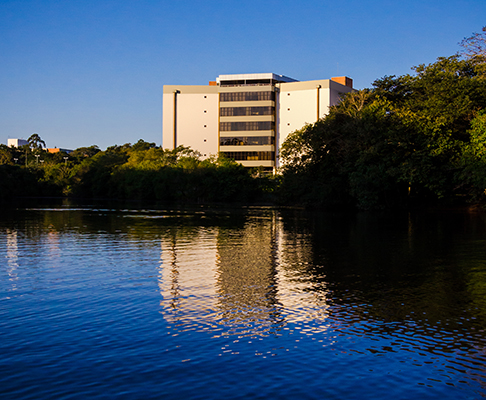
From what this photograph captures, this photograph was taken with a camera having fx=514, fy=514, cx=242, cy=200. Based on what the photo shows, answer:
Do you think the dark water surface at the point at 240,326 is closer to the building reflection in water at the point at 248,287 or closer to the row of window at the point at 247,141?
the building reflection in water at the point at 248,287

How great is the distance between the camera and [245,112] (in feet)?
343

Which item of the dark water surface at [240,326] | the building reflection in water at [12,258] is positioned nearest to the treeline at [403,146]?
the dark water surface at [240,326]

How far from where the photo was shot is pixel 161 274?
13773 mm

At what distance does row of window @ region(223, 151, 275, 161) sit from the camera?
104 m

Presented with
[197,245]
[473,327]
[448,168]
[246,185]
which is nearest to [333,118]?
[448,168]

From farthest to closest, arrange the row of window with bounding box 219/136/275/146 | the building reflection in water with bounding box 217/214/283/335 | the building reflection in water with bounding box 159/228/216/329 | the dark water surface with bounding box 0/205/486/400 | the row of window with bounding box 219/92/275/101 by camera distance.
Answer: the row of window with bounding box 219/136/275/146 → the row of window with bounding box 219/92/275/101 → the building reflection in water with bounding box 159/228/216/329 → the building reflection in water with bounding box 217/214/283/335 → the dark water surface with bounding box 0/205/486/400

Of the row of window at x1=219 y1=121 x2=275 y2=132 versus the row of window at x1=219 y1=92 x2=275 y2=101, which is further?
the row of window at x1=219 y1=121 x2=275 y2=132

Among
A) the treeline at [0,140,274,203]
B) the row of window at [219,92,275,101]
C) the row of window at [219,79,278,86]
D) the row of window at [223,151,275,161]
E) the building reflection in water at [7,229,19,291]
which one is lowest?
the building reflection in water at [7,229,19,291]

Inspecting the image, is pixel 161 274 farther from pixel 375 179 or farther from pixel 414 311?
pixel 375 179

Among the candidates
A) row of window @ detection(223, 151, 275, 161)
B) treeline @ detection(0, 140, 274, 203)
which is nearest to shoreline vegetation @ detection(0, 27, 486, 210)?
treeline @ detection(0, 140, 274, 203)

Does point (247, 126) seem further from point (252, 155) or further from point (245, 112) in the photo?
point (252, 155)

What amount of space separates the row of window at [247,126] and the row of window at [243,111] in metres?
1.81

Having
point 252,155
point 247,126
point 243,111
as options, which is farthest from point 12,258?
Answer: point 243,111

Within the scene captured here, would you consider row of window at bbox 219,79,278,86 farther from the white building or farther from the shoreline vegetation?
the shoreline vegetation
